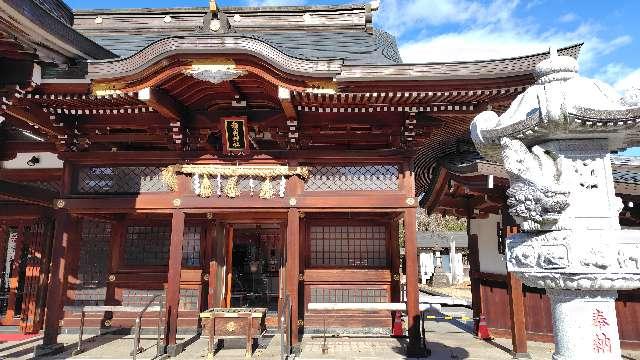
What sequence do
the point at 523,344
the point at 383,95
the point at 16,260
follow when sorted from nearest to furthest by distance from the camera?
the point at 383,95 → the point at 523,344 → the point at 16,260

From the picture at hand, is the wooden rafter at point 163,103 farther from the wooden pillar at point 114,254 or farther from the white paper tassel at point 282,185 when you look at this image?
the wooden pillar at point 114,254

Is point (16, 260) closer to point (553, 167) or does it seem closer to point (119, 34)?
point (119, 34)

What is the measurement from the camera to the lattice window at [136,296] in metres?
10.3

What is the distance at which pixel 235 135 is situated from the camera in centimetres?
856

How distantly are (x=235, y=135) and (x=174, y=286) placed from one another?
3448 mm

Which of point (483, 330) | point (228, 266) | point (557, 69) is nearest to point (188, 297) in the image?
point (228, 266)

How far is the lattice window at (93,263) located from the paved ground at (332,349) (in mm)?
1020

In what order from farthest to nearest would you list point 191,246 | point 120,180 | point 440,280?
1. point 440,280
2. point 191,246
3. point 120,180

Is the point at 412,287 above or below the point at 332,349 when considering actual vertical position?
above

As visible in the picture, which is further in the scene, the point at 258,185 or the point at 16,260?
the point at 16,260

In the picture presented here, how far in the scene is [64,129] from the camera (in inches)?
338

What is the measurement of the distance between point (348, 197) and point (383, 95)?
2.25m

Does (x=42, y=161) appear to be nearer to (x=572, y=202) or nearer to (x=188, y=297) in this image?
(x=188, y=297)

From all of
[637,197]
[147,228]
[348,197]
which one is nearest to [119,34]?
[147,228]
